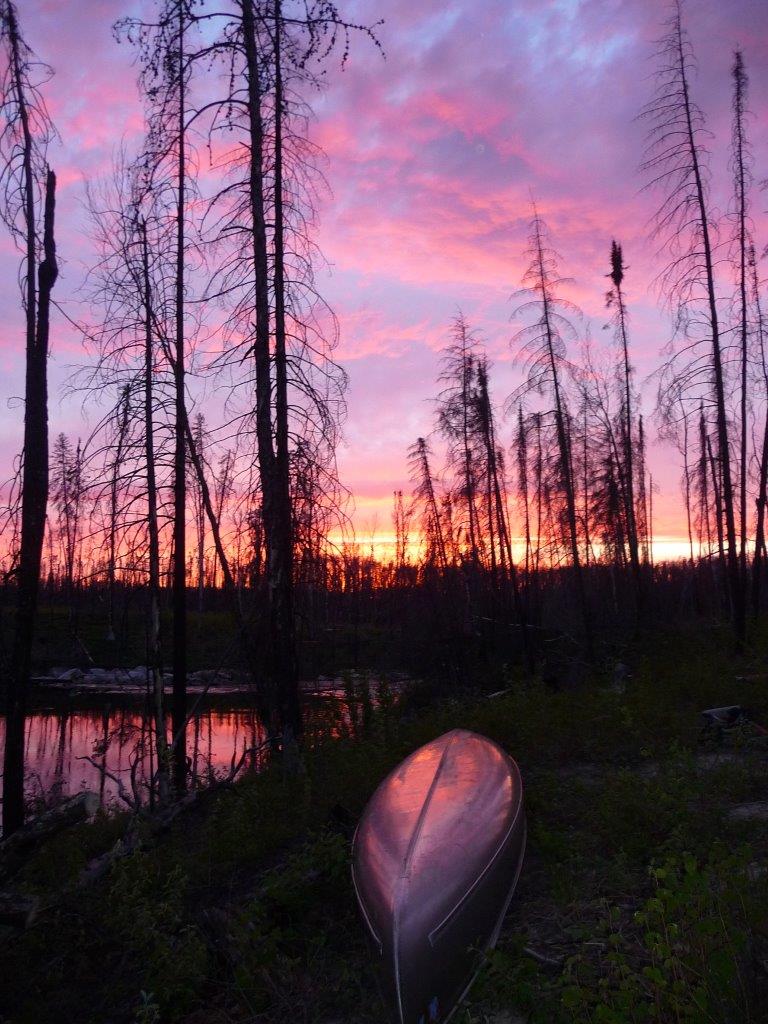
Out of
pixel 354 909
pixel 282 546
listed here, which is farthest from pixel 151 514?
pixel 354 909

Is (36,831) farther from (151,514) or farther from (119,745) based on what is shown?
(119,745)

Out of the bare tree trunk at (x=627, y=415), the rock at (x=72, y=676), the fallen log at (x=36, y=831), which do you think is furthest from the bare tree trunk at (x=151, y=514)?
the rock at (x=72, y=676)

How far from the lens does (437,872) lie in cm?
466

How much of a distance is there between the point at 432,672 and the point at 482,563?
5016mm

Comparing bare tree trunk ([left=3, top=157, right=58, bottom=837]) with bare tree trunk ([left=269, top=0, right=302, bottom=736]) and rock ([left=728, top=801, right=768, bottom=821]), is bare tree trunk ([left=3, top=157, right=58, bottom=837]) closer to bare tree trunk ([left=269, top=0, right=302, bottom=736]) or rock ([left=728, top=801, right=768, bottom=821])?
bare tree trunk ([left=269, top=0, right=302, bottom=736])

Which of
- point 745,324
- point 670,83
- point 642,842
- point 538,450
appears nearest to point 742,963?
point 642,842

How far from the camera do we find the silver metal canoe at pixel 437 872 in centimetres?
418

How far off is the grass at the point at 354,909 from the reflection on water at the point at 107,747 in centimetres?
180

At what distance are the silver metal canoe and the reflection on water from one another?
349 cm

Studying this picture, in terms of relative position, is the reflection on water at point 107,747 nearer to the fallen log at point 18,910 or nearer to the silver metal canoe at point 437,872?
the fallen log at point 18,910

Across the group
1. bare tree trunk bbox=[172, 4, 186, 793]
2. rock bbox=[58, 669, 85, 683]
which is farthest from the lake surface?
rock bbox=[58, 669, 85, 683]

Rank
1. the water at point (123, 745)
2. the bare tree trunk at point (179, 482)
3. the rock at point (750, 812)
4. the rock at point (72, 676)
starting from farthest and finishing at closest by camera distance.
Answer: the rock at point (72, 676), the bare tree trunk at point (179, 482), the water at point (123, 745), the rock at point (750, 812)

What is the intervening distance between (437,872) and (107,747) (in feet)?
28.6

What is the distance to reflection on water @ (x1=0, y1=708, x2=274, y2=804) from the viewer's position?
1209 cm
